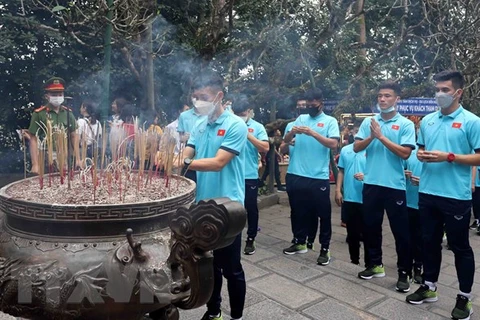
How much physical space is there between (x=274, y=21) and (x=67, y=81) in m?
3.64

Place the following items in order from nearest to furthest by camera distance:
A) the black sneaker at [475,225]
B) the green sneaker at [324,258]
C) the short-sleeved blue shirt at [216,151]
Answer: the short-sleeved blue shirt at [216,151]
the green sneaker at [324,258]
the black sneaker at [475,225]

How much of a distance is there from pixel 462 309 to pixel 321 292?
3.36 feet

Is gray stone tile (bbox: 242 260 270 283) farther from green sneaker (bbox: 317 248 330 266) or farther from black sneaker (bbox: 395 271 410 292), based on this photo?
black sneaker (bbox: 395 271 410 292)

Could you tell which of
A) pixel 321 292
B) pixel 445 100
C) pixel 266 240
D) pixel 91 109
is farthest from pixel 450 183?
pixel 91 109

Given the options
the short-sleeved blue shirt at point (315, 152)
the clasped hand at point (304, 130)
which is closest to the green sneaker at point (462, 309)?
the short-sleeved blue shirt at point (315, 152)

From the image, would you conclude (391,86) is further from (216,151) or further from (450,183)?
(216,151)

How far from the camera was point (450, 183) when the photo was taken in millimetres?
3080

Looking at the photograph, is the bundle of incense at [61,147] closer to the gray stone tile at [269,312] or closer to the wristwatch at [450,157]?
the gray stone tile at [269,312]

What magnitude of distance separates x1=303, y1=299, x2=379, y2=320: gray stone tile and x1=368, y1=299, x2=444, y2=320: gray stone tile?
131 millimetres

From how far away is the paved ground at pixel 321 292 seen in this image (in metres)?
3.10

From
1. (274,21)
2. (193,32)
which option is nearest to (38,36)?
(193,32)

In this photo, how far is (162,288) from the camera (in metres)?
1.64

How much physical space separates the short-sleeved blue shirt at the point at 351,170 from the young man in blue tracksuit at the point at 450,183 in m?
1.20

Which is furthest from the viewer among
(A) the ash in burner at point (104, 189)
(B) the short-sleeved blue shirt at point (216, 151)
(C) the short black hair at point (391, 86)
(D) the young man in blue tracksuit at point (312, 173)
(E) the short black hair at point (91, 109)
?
(E) the short black hair at point (91, 109)
